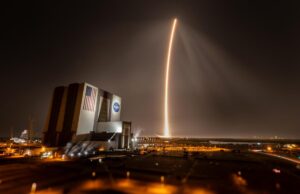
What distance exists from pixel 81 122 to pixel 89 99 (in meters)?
13.8

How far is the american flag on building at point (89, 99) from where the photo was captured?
359ft

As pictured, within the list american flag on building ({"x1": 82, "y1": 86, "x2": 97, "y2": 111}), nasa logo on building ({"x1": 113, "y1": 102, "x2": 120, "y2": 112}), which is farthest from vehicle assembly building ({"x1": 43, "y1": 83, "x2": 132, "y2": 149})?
nasa logo on building ({"x1": 113, "y1": 102, "x2": 120, "y2": 112})

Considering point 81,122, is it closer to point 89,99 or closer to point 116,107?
point 89,99

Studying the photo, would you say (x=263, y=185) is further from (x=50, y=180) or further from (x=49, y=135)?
(x=49, y=135)

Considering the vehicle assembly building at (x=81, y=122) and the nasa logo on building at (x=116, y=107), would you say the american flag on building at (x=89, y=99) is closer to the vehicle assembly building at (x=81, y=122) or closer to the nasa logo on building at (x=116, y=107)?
the vehicle assembly building at (x=81, y=122)

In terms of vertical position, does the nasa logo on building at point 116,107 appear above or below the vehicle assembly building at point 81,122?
above

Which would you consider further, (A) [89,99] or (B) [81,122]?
(A) [89,99]

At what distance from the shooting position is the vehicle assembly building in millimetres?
102188

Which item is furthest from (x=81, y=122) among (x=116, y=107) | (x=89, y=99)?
(x=116, y=107)

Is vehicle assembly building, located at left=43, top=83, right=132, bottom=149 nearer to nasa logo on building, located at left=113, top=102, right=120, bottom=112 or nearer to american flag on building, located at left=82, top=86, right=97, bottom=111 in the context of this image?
american flag on building, located at left=82, top=86, right=97, bottom=111

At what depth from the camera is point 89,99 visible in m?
112

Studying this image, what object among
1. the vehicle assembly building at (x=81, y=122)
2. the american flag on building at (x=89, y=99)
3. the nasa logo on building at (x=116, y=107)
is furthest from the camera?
the nasa logo on building at (x=116, y=107)

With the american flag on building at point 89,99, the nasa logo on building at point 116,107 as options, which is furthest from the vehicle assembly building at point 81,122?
the nasa logo on building at point 116,107

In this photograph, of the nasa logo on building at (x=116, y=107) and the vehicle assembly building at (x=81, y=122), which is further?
the nasa logo on building at (x=116, y=107)
